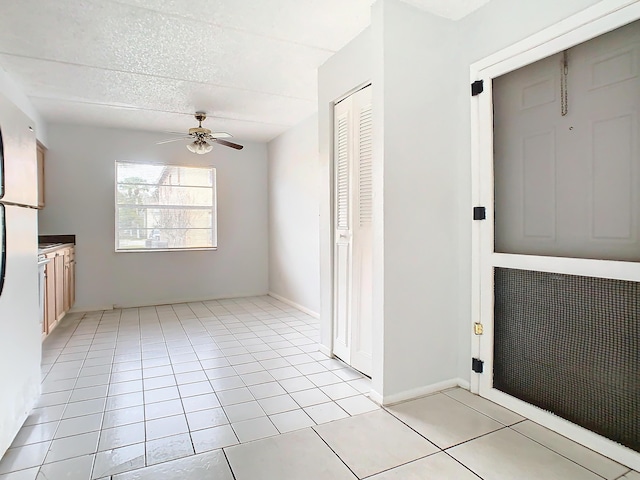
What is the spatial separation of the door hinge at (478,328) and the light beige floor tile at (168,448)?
6.15 feet

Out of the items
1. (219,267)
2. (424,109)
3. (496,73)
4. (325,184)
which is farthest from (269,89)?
(219,267)

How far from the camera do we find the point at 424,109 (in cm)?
258

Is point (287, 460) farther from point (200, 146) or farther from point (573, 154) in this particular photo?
point (200, 146)

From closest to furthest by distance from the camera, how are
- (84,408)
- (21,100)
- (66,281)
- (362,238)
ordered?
(84,408) < (362,238) < (21,100) < (66,281)

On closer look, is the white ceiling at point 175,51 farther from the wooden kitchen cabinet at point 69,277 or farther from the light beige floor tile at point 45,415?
the light beige floor tile at point 45,415

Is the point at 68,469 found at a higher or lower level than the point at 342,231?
lower

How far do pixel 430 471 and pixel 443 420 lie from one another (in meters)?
0.52

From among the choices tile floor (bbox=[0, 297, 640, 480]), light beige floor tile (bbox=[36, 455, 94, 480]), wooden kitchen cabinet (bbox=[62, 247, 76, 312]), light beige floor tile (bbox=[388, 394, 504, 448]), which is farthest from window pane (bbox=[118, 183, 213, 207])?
light beige floor tile (bbox=[388, 394, 504, 448])

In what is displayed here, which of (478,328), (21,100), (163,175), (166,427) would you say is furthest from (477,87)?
(163,175)

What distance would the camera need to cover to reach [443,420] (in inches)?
88.7

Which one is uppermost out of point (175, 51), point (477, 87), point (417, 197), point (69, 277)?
point (175, 51)

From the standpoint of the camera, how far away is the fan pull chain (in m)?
2.06

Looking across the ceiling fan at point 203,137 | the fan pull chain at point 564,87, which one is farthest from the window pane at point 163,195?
the fan pull chain at point 564,87

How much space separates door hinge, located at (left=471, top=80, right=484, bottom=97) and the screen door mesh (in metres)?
1.17
